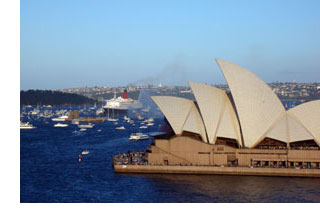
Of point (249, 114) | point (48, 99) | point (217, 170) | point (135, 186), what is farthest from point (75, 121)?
point (48, 99)

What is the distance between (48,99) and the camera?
158 meters

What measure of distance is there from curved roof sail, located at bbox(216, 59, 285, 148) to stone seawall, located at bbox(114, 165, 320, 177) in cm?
206

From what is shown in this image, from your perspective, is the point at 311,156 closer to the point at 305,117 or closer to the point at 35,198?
the point at 305,117

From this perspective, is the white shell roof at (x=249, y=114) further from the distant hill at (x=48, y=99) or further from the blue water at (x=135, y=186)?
the distant hill at (x=48, y=99)

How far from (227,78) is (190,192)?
357 inches

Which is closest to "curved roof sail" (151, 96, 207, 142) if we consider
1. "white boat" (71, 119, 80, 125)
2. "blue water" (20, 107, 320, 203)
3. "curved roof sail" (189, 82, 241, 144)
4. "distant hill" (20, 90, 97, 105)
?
"curved roof sail" (189, 82, 241, 144)

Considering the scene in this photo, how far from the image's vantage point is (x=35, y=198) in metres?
27.0

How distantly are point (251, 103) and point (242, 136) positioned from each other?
7.98ft

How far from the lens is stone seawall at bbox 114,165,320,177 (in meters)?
31.6

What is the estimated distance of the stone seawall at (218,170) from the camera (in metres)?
31.6

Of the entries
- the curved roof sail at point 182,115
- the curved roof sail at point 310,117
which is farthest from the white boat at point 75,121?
the curved roof sail at point 310,117

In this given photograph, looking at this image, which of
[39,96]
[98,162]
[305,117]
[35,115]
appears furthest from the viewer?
[39,96]

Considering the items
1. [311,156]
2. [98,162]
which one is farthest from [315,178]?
[98,162]

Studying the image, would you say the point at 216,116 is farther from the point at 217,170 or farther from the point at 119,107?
the point at 119,107
